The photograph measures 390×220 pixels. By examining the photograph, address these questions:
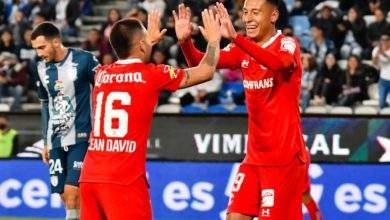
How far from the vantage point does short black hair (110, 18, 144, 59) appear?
712 centimetres

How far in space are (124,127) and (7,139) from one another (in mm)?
7714

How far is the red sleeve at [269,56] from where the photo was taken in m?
7.49

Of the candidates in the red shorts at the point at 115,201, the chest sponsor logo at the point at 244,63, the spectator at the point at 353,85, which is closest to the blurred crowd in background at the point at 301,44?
the spectator at the point at 353,85

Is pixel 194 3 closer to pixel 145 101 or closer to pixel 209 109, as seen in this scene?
pixel 209 109

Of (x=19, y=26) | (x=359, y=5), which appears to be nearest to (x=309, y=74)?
(x=359, y=5)

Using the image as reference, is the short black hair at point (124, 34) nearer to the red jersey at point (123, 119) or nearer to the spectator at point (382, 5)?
the red jersey at point (123, 119)

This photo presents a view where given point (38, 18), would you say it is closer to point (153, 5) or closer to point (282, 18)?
point (153, 5)

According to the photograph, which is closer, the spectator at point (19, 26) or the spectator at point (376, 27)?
the spectator at point (376, 27)

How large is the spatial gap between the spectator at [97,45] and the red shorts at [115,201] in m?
11.8

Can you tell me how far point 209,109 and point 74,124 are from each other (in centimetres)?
719

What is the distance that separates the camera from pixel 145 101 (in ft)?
23.6

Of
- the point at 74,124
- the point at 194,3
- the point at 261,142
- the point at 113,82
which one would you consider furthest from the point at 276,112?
the point at 194,3

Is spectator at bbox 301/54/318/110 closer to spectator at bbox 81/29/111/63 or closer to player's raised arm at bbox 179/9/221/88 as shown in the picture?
spectator at bbox 81/29/111/63

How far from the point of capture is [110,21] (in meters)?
19.5
